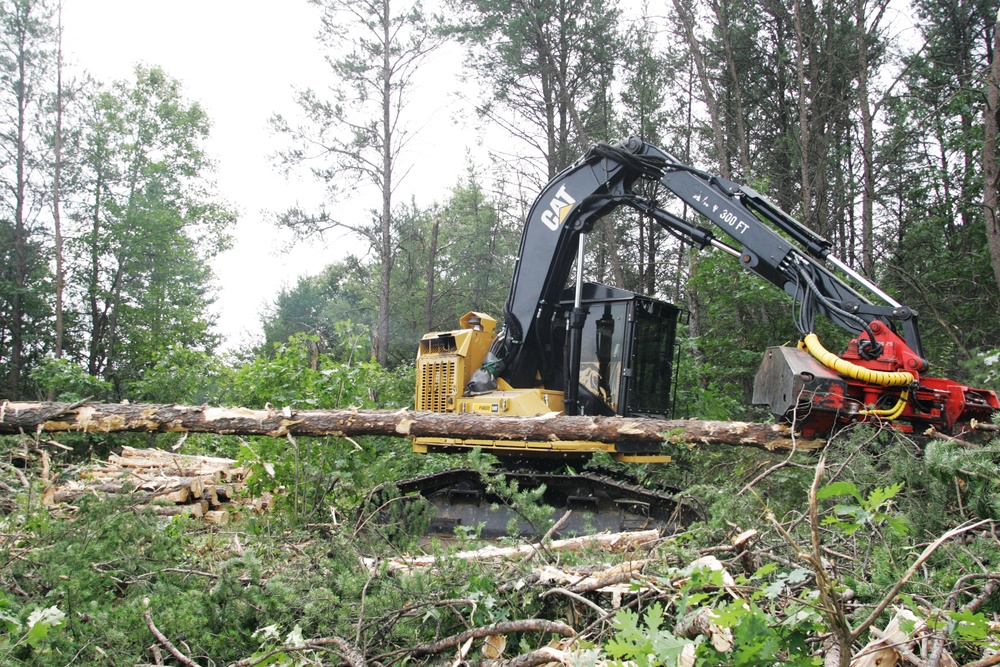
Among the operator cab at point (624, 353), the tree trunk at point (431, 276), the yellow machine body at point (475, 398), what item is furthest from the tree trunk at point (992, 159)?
the tree trunk at point (431, 276)

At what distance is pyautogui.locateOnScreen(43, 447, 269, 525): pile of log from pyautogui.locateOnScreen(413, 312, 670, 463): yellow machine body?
2.14m

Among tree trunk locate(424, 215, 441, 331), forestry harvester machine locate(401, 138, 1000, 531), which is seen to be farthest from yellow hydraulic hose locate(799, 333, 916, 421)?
tree trunk locate(424, 215, 441, 331)

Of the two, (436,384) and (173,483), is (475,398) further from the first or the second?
(173,483)

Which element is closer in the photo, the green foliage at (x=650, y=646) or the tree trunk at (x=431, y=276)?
the green foliage at (x=650, y=646)

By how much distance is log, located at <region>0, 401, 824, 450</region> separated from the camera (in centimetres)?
616

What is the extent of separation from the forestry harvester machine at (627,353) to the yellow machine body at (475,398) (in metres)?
0.02

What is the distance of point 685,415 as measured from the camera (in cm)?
1096

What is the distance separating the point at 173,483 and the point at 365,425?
2393mm

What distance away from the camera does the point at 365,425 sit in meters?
6.60

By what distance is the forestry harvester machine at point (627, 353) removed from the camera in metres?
5.72

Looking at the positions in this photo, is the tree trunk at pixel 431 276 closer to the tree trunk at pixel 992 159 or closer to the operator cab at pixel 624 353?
the tree trunk at pixel 992 159

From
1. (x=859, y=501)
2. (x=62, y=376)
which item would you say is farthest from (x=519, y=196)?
(x=859, y=501)

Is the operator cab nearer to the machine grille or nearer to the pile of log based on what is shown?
the machine grille

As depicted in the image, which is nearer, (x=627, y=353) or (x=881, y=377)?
(x=881, y=377)
